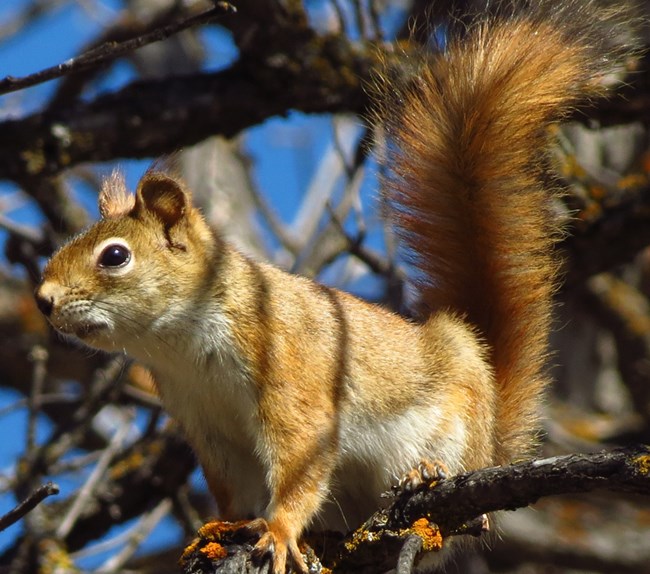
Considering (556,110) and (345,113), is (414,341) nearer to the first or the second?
(556,110)

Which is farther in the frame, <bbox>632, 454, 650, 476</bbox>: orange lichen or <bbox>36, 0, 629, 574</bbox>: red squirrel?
<bbox>36, 0, 629, 574</bbox>: red squirrel

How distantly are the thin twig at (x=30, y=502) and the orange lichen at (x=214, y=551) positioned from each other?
869 mm

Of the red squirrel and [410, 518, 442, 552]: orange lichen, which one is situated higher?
the red squirrel

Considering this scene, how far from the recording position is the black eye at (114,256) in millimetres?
3484

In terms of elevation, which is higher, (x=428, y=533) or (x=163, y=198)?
(x=163, y=198)

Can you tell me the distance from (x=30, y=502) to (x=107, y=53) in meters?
0.96

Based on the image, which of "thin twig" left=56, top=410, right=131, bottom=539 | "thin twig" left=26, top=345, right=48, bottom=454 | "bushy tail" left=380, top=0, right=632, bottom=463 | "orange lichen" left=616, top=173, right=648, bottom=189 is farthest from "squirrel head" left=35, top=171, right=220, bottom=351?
"orange lichen" left=616, top=173, right=648, bottom=189

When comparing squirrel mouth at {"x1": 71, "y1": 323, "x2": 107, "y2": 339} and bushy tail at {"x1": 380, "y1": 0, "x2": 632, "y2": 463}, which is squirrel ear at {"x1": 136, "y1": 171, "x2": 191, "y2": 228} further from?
bushy tail at {"x1": 380, "y1": 0, "x2": 632, "y2": 463}

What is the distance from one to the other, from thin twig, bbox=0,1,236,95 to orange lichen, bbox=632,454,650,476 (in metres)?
1.34

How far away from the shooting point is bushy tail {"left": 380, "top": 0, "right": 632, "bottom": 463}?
375 cm

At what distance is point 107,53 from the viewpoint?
2311 mm

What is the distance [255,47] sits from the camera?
15.5 feet

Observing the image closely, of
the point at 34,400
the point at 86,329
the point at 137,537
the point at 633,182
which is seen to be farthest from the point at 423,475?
the point at 633,182

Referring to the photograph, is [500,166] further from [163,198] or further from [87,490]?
[87,490]
